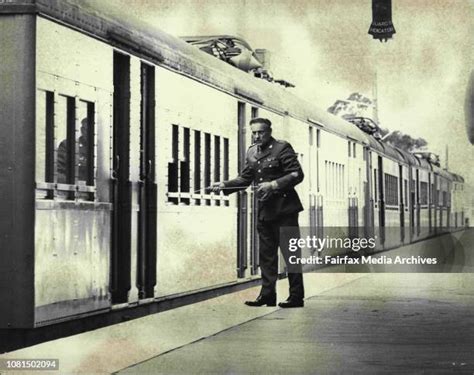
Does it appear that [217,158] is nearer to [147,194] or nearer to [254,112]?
[254,112]

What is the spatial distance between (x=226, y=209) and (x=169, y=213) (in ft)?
7.05

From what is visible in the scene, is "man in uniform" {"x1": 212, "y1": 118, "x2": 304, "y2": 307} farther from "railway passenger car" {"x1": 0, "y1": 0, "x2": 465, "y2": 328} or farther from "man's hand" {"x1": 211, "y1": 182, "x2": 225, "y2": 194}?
"railway passenger car" {"x1": 0, "y1": 0, "x2": 465, "y2": 328}

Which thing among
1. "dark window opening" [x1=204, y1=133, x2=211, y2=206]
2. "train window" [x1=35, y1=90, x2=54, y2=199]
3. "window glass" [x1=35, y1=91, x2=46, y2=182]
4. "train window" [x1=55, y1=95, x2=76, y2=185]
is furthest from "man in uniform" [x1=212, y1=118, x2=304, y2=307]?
"window glass" [x1=35, y1=91, x2=46, y2=182]

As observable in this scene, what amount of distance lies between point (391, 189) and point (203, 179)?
46.6ft

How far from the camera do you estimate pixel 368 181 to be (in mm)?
23422

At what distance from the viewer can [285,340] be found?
10.2m

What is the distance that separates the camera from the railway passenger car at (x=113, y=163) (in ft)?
28.7

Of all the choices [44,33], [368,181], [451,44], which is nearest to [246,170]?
[451,44]

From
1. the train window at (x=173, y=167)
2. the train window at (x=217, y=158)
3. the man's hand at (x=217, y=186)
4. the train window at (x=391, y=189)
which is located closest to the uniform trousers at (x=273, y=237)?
the man's hand at (x=217, y=186)

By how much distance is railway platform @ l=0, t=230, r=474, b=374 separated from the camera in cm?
864

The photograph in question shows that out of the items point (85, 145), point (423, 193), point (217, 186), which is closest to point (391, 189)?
point (423, 193)

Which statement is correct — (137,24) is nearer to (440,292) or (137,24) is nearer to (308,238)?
(440,292)
